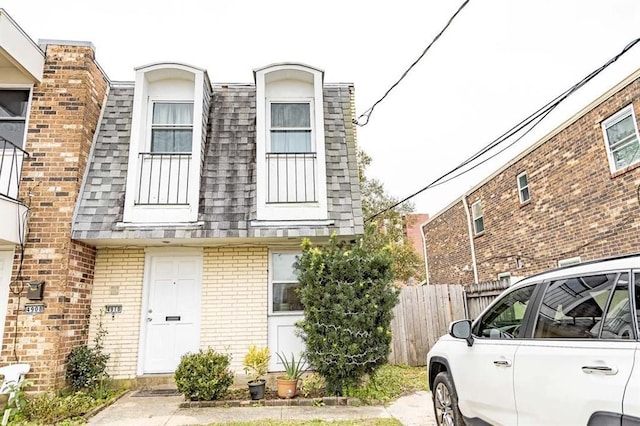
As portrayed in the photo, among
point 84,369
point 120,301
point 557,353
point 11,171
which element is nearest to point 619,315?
point 557,353

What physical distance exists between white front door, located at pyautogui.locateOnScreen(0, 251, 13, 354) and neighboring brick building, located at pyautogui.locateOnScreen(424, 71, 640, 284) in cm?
1090

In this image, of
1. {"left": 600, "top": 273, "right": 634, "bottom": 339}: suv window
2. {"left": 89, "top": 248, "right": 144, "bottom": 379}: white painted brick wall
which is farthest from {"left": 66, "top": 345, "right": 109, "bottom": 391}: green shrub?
{"left": 600, "top": 273, "right": 634, "bottom": 339}: suv window

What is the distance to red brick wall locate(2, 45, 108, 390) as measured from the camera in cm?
609

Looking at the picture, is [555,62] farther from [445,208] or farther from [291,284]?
[445,208]

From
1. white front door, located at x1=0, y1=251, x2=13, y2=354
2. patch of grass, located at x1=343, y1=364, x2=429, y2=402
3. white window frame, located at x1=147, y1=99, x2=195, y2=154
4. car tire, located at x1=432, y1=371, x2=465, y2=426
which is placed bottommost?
patch of grass, located at x1=343, y1=364, x2=429, y2=402

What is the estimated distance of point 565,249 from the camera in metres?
8.95

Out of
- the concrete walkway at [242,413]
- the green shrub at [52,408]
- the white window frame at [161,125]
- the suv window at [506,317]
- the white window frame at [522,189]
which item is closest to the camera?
the suv window at [506,317]

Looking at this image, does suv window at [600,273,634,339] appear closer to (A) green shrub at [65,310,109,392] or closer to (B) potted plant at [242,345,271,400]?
(B) potted plant at [242,345,271,400]

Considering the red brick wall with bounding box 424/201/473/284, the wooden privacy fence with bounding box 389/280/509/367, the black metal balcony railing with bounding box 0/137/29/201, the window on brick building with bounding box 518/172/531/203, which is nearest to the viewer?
the black metal balcony railing with bounding box 0/137/29/201

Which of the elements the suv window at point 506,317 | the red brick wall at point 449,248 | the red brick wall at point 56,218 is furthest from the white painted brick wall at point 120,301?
the red brick wall at point 449,248

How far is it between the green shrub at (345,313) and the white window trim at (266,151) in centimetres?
134

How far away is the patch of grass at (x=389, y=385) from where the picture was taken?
6.12 metres

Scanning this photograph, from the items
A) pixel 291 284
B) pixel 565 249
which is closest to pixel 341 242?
pixel 291 284

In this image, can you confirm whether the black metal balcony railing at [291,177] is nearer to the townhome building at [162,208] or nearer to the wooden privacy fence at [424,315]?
the townhome building at [162,208]
